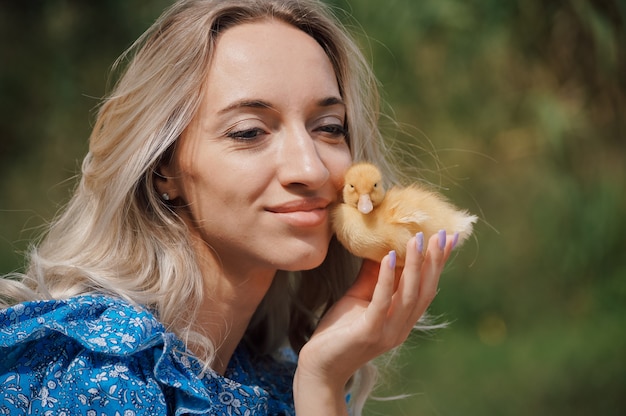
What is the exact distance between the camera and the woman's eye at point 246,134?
1.38 m

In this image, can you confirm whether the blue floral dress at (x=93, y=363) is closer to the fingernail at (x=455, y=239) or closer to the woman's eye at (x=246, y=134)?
the woman's eye at (x=246, y=134)

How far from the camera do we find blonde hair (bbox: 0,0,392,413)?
4.69 feet

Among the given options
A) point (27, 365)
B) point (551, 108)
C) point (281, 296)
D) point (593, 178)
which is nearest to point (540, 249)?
point (593, 178)

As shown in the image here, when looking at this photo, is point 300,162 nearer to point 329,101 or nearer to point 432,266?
point 329,101

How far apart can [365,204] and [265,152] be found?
0.20m

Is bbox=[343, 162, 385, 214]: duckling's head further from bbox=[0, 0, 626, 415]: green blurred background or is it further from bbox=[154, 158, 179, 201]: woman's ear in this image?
bbox=[0, 0, 626, 415]: green blurred background

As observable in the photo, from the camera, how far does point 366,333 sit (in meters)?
1.37

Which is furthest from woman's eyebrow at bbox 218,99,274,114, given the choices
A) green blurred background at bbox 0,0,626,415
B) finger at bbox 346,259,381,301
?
green blurred background at bbox 0,0,626,415

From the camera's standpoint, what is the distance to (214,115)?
141 centimetres

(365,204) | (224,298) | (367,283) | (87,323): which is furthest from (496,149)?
(87,323)

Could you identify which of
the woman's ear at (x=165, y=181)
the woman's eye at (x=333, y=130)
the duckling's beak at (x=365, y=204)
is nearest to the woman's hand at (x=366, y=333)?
the duckling's beak at (x=365, y=204)

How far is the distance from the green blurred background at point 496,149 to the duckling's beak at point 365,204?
178 centimetres

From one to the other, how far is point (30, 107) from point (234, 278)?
2.01 meters

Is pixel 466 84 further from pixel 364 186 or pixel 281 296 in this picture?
pixel 364 186
